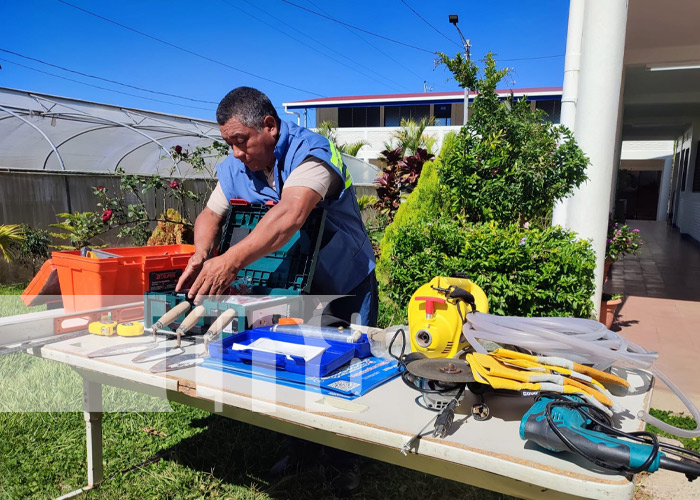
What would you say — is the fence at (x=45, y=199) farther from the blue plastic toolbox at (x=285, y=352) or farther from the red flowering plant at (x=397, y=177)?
the blue plastic toolbox at (x=285, y=352)

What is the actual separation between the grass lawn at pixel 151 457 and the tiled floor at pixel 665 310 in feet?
7.37

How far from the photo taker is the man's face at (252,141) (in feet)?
6.88

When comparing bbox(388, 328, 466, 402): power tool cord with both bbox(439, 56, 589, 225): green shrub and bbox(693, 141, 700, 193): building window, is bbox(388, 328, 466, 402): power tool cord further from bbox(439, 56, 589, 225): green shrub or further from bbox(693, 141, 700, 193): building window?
bbox(693, 141, 700, 193): building window

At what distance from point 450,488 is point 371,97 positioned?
103 feet

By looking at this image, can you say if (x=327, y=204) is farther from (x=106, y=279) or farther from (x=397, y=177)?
(x=397, y=177)

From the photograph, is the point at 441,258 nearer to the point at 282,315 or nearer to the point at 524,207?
the point at 524,207

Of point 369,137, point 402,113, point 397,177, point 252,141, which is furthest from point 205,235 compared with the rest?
point 402,113

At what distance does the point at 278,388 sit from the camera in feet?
4.82

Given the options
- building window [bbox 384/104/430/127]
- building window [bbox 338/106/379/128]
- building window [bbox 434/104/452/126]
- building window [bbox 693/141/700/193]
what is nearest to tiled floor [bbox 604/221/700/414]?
building window [bbox 693/141/700/193]

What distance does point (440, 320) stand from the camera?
Answer: 1.60 meters

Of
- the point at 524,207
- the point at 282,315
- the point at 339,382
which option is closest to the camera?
the point at 339,382

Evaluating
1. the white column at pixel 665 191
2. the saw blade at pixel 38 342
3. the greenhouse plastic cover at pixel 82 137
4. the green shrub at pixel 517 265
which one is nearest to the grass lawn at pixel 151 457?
the saw blade at pixel 38 342

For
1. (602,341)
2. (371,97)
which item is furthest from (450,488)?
(371,97)

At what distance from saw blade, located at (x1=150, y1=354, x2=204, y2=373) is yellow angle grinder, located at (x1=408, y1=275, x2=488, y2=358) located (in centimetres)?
74
